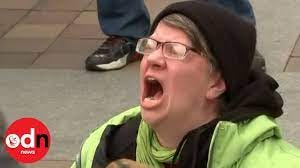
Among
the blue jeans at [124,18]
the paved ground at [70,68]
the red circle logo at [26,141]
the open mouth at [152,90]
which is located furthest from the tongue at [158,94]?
the blue jeans at [124,18]

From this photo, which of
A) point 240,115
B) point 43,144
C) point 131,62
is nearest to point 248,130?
point 240,115

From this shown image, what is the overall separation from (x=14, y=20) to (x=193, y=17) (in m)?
4.49

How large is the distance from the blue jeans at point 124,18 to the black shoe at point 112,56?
7 cm

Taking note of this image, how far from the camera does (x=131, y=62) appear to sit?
5809mm

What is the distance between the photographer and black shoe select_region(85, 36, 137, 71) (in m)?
5.65

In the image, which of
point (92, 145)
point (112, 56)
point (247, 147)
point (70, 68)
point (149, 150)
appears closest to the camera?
point (247, 147)

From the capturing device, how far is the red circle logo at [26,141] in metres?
2.70

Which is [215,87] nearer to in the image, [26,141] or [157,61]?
[157,61]

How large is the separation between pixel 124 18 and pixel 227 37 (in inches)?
134

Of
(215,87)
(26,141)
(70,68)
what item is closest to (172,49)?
(215,87)

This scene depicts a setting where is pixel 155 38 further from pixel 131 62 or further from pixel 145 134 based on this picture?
pixel 131 62

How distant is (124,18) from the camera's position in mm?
5793

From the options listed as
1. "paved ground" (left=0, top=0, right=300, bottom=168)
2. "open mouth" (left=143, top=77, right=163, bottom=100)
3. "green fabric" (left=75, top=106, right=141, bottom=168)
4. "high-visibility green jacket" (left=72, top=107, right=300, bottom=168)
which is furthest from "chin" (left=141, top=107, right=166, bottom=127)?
"paved ground" (left=0, top=0, right=300, bottom=168)

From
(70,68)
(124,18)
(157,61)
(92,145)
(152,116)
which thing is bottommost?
(70,68)
